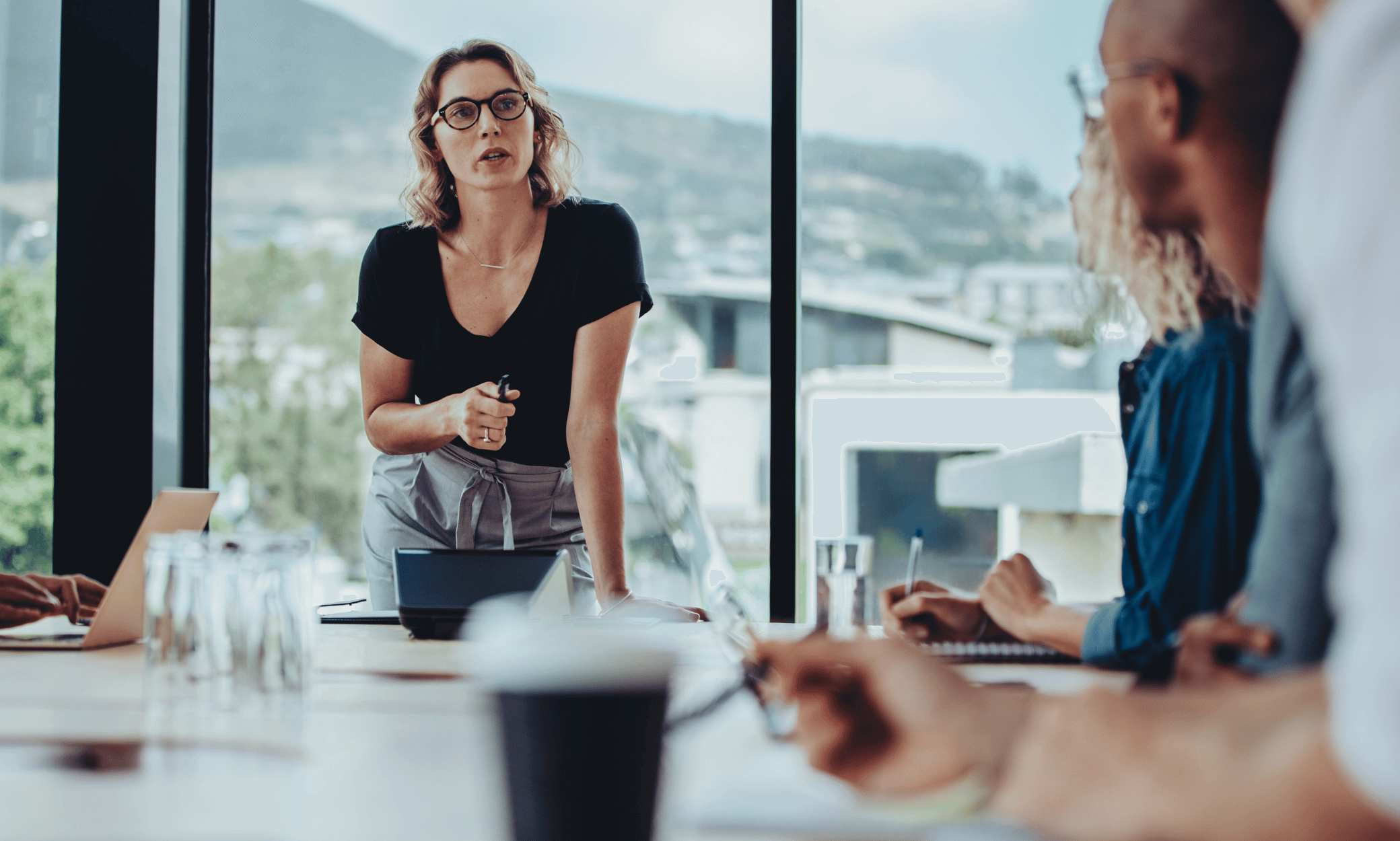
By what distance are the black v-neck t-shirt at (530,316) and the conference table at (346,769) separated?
1168 mm

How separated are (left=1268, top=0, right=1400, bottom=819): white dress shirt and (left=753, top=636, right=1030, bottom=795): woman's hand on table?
249 mm

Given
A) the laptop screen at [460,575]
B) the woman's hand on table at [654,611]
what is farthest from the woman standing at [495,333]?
the laptop screen at [460,575]

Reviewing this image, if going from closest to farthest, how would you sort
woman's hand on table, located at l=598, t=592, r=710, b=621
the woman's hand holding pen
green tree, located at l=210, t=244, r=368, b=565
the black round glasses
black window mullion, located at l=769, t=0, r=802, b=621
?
woman's hand on table, located at l=598, t=592, r=710, b=621 < the woman's hand holding pen < the black round glasses < black window mullion, located at l=769, t=0, r=802, b=621 < green tree, located at l=210, t=244, r=368, b=565

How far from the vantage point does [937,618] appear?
1500mm

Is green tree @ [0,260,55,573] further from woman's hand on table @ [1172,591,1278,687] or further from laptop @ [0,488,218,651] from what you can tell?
woman's hand on table @ [1172,591,1278,687]

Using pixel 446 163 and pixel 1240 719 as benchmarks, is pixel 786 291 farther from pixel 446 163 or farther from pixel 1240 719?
pixel 1240 719

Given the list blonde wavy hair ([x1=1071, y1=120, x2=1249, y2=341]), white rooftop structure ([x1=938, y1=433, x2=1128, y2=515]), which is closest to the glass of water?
blonde wavy hair ([x1=1071, y1=120, x2=1249, y2=341])

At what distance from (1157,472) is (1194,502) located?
0.24 feet

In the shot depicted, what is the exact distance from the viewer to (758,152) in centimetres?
298

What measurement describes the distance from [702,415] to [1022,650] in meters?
1.82

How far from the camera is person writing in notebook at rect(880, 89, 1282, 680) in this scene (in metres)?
1.32

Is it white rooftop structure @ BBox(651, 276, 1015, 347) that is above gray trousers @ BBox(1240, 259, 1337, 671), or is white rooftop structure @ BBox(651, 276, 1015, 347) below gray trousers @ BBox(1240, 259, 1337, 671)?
above

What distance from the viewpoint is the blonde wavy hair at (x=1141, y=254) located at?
1416mm

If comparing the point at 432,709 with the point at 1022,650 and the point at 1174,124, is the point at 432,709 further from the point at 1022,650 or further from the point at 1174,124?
the point at 1174,124
